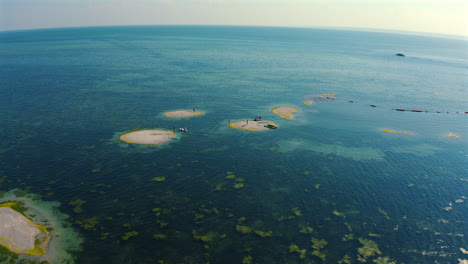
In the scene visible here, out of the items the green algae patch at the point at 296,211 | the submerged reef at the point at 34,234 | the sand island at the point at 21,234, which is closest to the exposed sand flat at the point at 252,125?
the green algae patch at the point at 296,211

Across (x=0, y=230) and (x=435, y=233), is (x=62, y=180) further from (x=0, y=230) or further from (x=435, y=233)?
(x=435, y=233)

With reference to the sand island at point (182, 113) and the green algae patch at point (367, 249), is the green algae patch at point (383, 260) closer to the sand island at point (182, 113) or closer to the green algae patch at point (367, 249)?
the green algae patch at point (367, 249)

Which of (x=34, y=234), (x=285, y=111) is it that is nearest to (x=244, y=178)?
(x=34, y=234)

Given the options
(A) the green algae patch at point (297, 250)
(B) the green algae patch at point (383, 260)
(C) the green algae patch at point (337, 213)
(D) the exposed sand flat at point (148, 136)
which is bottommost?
(B) the green algae patch at point (383, 260)

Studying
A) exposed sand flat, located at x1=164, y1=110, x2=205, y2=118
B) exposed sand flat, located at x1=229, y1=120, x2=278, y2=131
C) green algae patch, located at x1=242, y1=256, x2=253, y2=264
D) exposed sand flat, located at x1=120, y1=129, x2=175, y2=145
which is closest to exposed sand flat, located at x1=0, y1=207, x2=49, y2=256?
green algae patch, located at x1=242, y1=256, x2=253, y2=264

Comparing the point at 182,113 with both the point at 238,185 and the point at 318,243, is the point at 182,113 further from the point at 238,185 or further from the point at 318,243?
the point at 318,243

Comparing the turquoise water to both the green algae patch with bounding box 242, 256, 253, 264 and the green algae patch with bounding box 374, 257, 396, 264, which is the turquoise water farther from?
the green algae patch with bounding box 242, 256, 253, 264

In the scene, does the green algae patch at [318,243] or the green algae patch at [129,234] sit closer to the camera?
the green algae patch at [318,243]

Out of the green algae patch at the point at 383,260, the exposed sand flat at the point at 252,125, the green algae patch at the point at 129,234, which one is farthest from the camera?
the exposed sand flat at the point at 252,125
